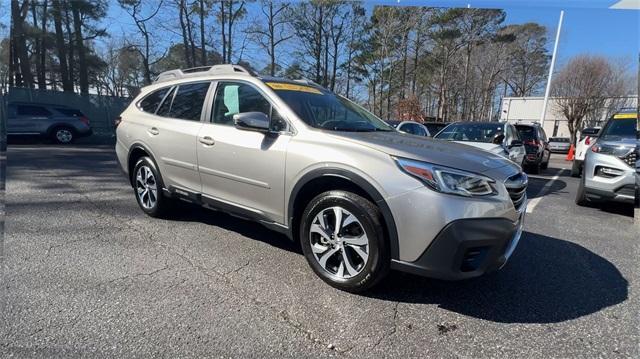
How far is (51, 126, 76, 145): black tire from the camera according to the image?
13.2 metres

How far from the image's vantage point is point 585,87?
32.5m

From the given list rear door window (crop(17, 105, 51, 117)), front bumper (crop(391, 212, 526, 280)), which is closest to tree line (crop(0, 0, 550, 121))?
rear door window (crop(17, 105, 51, 117))

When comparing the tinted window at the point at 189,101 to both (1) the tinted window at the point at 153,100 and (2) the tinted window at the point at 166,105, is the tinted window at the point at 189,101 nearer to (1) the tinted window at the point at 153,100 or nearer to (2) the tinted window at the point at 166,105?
(2) the tinted window at the point at 166,105

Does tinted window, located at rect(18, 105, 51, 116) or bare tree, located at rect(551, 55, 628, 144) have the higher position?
bare tree, located at rect(551, 55, 628, 144)

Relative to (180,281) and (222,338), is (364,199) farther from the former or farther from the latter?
(180,281)

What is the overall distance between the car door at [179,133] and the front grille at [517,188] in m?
2.81

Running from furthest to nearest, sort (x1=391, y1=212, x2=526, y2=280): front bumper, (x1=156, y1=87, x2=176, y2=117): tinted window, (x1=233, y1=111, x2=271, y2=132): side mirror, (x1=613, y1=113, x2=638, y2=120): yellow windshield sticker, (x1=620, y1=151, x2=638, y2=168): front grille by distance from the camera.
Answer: (x1=613, y1=113, x2=638, y2=120): yellow windshield sticker → (x1=620, y1=151, x2=638, y2=168): front grille → (x1=156, y1=87, x2=176, y2=117): tinted window → (x1=233, y1=111, x2=271, y2=132): side mirror → (x1=391, y1=212, x2=526, y2=280): front bumper

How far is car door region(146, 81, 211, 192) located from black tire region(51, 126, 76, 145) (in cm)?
1199

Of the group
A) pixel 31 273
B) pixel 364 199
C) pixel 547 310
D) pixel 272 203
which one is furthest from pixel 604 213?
pixel 31 273

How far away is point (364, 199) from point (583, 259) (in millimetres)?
2559

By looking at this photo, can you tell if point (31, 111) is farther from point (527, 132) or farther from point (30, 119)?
point (527, 132)

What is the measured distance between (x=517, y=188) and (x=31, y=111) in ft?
52.5

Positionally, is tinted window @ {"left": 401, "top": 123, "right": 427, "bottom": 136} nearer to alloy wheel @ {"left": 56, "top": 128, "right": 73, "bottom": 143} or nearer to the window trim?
the window trim

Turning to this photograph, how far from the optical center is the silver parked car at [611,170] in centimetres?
467
